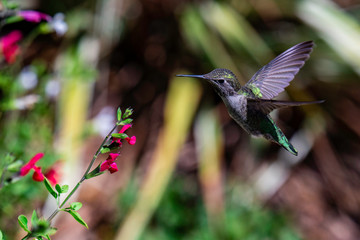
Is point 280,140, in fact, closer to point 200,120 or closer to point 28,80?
point 28,80

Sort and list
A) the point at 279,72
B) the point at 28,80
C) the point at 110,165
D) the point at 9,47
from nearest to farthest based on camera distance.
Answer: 1. the point at 110,165
2. the point at 279,72
3. the point at 9,47
4. the point at 28,80

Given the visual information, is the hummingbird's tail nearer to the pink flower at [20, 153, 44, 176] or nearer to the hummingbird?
the hummingbird

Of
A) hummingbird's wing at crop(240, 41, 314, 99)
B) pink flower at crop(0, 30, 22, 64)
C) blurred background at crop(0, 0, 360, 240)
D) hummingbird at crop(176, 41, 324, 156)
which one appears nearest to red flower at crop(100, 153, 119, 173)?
hummingbird at crop(176, 41, 324, 156)

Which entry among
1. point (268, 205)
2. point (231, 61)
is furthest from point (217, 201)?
point (231, 61)

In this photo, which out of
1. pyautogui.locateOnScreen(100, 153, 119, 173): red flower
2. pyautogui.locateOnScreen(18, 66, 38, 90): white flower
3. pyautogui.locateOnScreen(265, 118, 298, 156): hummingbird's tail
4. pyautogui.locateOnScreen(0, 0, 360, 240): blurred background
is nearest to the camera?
pyautogui.locateOnScreen(100, 153, 119, 173): red flower

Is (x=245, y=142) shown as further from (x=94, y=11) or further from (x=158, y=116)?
(x=94, y=11)

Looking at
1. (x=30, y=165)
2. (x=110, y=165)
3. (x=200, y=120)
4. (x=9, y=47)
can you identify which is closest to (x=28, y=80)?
(x=9, y=47)

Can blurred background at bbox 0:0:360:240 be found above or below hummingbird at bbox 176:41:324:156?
below

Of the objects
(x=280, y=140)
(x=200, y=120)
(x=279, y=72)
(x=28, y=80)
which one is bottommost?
(x=200, y=120)
